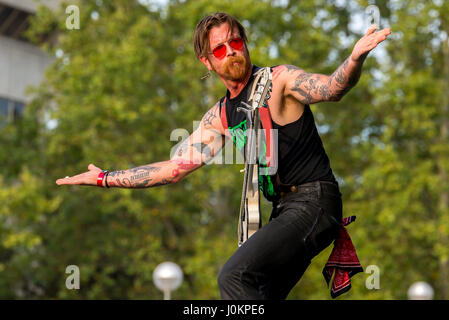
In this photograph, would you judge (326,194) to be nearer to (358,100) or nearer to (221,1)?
(221,1)

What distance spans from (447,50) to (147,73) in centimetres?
843

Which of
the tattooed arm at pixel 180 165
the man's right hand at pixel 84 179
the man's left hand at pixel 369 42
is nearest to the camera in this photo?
the man's left hand at pixel 369 42

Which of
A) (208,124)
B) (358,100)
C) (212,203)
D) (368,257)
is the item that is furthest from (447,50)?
(208,124)

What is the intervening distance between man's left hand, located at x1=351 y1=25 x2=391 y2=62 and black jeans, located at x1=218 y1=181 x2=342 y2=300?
0.77 m

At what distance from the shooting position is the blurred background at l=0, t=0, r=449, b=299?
18359 mm

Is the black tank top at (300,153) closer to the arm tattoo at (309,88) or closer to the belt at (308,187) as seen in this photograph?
the belt at (308,187)

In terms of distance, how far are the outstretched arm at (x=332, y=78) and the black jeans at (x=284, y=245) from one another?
1.64ft

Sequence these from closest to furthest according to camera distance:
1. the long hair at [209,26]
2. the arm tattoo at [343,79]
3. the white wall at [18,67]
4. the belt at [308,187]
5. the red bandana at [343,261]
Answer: the arm tattoo at [343,79] < the belt at [308,187] < the long hair at [209,26] < the red bandana at [343,261] < the white wall at [18,67]

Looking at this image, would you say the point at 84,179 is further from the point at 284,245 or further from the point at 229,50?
the point at 284,245

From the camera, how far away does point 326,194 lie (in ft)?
13.3

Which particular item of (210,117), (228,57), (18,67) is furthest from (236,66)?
(18,67)

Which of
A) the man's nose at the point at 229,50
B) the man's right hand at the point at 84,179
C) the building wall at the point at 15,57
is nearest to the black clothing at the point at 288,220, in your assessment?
the man's nose at the point at 229,50

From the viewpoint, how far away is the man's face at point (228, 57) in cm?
413

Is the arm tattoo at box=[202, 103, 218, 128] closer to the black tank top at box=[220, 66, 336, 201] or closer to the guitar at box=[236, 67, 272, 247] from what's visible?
the black tank top at box=[220, 66, 336, 201]
